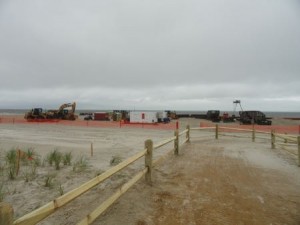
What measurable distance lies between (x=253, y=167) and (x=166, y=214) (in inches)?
220

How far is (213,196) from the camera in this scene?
21.1ft

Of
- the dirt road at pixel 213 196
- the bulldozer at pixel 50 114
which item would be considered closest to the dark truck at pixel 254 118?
the bulldozer at pixel 50 114

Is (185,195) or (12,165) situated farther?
(12,165)

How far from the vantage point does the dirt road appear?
5.21 m

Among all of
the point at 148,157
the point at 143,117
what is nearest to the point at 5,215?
the point at 148,157

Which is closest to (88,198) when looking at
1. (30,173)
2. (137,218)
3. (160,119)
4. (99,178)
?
(137,218)

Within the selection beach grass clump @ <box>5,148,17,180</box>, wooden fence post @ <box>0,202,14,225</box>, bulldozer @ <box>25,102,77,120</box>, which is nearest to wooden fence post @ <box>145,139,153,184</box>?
beach grass clump @ <box>5,148,17,180</box>

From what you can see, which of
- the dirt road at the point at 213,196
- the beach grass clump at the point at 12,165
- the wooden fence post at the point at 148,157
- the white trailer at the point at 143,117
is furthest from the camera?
the white trailer at the point at 143,117

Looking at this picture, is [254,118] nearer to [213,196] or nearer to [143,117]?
[143,117]

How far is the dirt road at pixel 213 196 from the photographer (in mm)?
5207

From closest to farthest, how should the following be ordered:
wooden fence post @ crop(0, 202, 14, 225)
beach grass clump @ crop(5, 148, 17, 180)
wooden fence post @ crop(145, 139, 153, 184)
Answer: wooden fence post @ crop(0, 202, 14, 225), wooden fence post @ crop(145, 139, 153, 184), beach grass clump @ crop(5, 148, 17, 180)

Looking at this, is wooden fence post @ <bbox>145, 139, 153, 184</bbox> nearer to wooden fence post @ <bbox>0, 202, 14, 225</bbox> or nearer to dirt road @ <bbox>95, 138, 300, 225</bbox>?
dirt road @ <bbox>95, 138, 300, 225</bbox>

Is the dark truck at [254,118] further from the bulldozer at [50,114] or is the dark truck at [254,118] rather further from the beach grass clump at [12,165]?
the beach grass clump at [12,165]

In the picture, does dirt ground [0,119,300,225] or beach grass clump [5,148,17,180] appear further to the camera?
beach grass clump [5,148,17,180]
